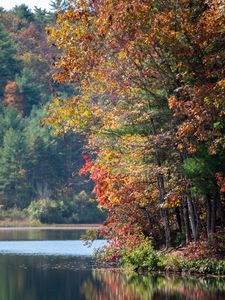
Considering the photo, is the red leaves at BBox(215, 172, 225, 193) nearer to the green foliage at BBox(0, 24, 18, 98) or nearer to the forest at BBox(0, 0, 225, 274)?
the forest at BBox(0, 0, 225, 274)

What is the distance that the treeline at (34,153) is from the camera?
4449 inches

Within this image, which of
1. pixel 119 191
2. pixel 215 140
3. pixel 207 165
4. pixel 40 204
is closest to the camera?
pixel 215 140

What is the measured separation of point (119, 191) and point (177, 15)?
30.9 feet

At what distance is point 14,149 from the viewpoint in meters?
114

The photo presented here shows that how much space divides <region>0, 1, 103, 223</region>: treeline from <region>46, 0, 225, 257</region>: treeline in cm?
6507

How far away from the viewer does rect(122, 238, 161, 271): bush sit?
35.2 meters

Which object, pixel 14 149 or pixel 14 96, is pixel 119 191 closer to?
pixel 14 149

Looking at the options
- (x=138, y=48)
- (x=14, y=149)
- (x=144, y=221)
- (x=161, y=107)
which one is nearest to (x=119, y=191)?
(x=144, y=221)

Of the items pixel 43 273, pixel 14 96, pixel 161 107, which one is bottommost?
pixel 43 273

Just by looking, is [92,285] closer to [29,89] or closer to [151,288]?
[151,288]

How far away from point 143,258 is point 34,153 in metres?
82.2

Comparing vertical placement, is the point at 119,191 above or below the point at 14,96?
below

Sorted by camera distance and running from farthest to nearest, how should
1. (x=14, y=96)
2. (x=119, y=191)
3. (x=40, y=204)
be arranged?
(x=14, y=96)
(x=40, y=204)
(x=119, y=191)

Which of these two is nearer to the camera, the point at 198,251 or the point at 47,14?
the point at 198,251
